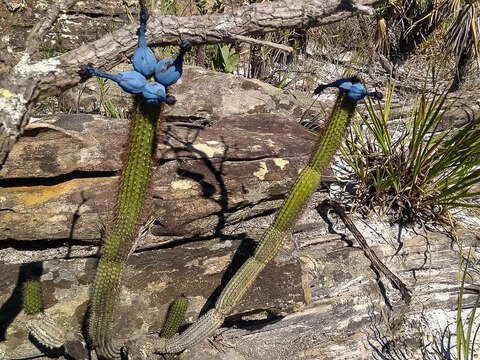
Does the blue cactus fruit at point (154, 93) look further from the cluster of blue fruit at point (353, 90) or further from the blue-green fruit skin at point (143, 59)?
the cluster of blue fruit at point (353, 90)

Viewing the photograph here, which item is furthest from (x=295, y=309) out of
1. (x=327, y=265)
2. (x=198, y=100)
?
(x=198, y=100)

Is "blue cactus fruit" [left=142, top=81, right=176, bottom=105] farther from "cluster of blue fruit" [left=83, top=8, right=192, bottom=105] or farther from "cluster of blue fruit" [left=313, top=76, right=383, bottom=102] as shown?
"cluster of blue fruit" [left=313, top=76, right=383, bottom=102]

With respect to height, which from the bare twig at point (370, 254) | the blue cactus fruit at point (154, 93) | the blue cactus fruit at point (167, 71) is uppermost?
the blue cactus fruit at point (167, 71)

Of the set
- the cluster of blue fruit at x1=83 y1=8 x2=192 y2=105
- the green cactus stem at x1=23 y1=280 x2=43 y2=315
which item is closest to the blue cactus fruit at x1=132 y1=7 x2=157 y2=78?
the cluster of blue fruit at x1=83 y1=8 x2=192 y2=105

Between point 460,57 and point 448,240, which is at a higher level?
point 460,57

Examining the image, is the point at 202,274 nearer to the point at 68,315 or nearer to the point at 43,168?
the point at 68,315

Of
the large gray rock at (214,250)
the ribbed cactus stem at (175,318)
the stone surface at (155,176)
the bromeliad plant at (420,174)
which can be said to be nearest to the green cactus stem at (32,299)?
the large gray rock at (214,250)
